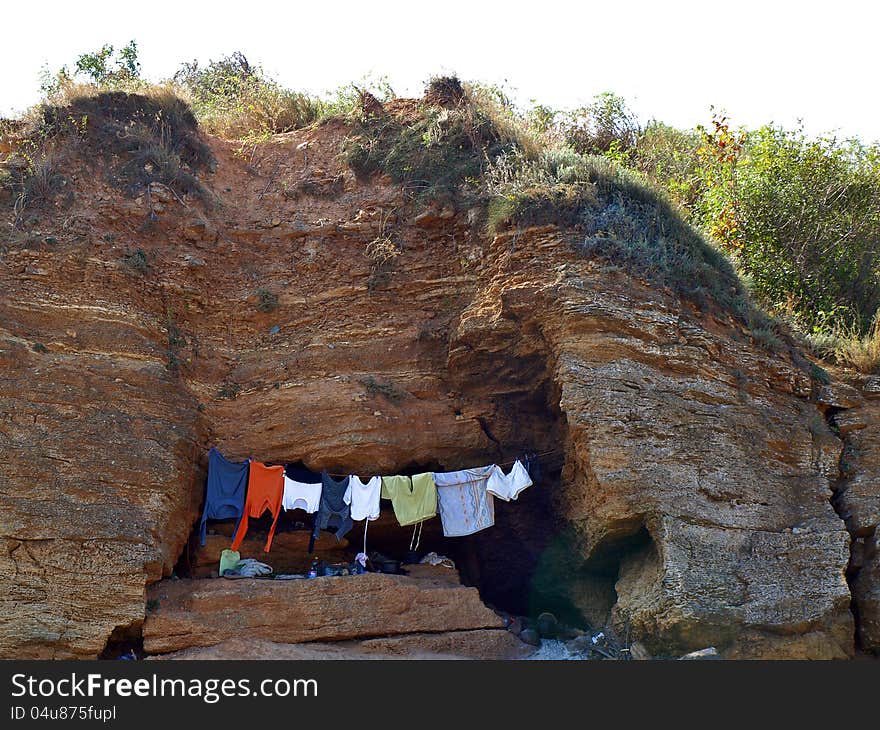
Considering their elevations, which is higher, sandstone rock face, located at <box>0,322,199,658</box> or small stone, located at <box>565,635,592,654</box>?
sandstone rock face, located at <box>0,322,199,658</box>

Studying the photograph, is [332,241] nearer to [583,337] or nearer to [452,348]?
[452,348]

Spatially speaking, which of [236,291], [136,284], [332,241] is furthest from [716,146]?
[136,284]

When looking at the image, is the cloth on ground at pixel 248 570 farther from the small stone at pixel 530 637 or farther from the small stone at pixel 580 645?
the small stone at pixel 580 645

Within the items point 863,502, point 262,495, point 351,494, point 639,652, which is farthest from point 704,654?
point 262,495

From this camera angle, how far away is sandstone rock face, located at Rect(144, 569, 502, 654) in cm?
1320

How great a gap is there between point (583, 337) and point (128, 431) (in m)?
6.62

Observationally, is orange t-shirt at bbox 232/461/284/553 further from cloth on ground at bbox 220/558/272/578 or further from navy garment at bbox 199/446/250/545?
cloth on ground at bbox 220/558/272/578

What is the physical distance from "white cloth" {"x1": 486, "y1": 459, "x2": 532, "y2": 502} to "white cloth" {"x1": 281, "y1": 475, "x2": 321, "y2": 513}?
254cm

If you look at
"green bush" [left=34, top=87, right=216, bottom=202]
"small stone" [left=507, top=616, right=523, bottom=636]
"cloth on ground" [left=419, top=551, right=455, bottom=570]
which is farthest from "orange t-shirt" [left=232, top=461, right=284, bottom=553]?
"green bush" [left=34, top=87, right=216, bottom=202]

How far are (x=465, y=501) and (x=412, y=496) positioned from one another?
0.79 meters

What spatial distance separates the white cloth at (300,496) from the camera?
49.4 ft

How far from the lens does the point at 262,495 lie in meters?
15.0

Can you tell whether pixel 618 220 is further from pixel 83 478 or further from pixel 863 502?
pixel 83 478

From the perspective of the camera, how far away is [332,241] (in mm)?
17750
